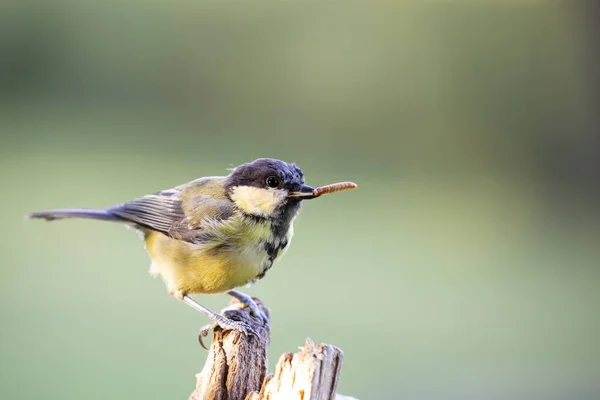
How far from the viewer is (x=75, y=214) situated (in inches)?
91.7

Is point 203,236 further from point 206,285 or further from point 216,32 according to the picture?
point 216,32

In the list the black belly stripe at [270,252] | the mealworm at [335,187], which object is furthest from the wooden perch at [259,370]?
the mealworm at [335,187]

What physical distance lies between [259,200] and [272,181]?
7 cm

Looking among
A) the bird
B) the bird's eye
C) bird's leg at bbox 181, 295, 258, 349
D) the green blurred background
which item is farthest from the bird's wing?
the green blurred background

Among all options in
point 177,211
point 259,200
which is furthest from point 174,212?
point 259,200

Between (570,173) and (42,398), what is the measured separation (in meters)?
5.56

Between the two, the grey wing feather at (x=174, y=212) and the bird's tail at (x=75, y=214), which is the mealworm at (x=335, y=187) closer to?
the grey wing feather at (x=174, y=212)

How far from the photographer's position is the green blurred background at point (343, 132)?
236 inches

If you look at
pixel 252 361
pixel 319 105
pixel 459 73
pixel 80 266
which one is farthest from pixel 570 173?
pixel 252 361

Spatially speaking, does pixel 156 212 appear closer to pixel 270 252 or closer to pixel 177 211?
pixel 177 211

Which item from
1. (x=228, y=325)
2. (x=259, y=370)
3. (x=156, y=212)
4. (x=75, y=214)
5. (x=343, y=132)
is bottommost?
(x=259, y=370)

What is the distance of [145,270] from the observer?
5.78 metres

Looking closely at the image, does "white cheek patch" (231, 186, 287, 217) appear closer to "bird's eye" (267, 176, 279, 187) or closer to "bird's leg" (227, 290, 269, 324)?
"bird's eye" (267, 176, 279, 187)

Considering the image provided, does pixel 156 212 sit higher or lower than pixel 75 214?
higher
